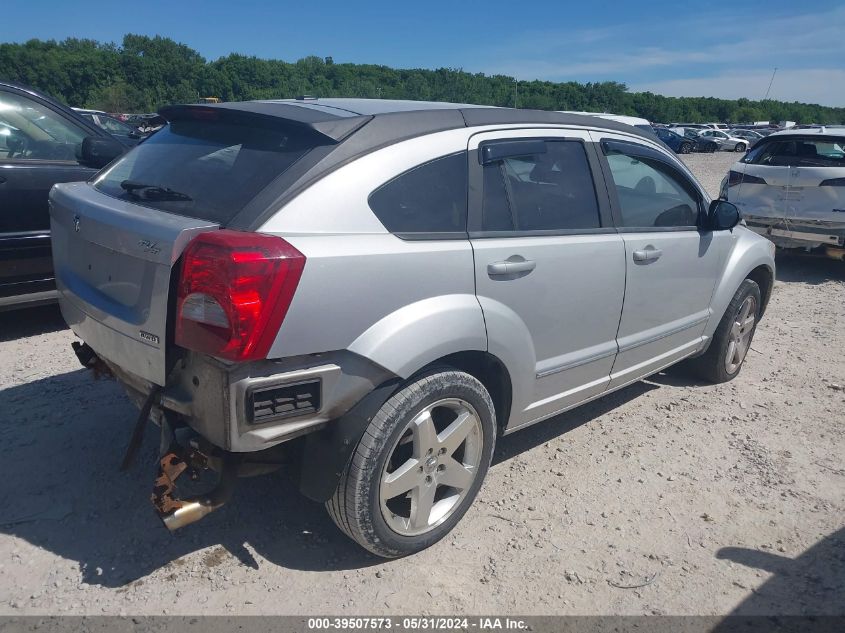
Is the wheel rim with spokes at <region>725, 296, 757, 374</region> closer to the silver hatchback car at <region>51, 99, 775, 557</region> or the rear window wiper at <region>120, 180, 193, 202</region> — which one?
the silver hatchback car at <region>51, 99, 775, 557</region>

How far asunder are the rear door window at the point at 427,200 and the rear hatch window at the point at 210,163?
13.4 inches

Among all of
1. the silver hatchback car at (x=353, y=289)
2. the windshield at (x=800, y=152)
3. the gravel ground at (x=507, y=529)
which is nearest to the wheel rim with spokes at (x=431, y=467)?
the silver hatchback car at (x=353, y=289)

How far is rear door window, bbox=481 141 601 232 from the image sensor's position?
9.51 ft

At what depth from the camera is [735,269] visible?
441cm

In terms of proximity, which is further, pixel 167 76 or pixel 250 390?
pixel 167 76

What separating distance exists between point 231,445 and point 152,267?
26.9 inches

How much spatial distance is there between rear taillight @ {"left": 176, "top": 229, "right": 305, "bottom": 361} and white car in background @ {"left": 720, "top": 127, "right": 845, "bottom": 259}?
7634 mm

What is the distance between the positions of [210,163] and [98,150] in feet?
7.80

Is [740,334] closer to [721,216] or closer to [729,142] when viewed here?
[721,216]

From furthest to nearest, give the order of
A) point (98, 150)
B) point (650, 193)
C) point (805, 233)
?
1. point (805, 233)
2. point (98, 150)
3. point (650, 193)

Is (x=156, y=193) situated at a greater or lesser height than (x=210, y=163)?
lesser

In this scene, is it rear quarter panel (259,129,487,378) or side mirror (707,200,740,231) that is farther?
side mirror (707,200,740,231)

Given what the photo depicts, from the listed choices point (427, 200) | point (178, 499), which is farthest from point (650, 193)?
point (178, 499)

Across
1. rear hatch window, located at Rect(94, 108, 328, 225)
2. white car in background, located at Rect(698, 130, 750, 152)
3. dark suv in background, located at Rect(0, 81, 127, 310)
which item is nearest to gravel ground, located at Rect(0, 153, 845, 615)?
dark suv in background, located at Rect(0, 81, 127, 310)
